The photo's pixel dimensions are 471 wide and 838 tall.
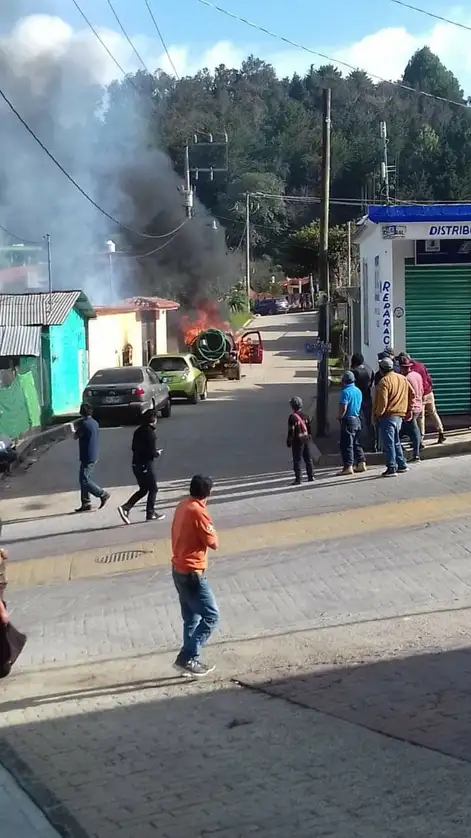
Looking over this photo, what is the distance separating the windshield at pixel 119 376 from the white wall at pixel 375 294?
5202 millimetres

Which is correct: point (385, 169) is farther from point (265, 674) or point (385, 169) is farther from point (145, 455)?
point (265, 674)

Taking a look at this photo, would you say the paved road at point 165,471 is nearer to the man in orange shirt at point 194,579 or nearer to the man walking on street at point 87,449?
the man walking on street at point 87,449

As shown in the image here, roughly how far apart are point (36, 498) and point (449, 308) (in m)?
7.33

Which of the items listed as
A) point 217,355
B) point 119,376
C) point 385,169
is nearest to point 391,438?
point 119,376

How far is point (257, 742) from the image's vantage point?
19.9ft

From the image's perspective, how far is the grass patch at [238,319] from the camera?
53569 mm

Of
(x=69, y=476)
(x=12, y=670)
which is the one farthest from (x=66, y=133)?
(x=12, y=670)

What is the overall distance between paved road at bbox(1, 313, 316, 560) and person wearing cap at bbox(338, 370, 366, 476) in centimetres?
101

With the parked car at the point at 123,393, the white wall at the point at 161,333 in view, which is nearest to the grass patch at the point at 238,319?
the white wall at the point at 161,333

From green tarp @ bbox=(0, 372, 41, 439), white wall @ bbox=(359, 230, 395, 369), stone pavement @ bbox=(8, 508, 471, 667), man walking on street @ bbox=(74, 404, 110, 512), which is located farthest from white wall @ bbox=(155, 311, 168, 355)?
stone pavement @ bbox=(8, 508, 471, 667)

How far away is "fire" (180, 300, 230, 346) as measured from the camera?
45.1 meters

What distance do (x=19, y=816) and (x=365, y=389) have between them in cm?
1145

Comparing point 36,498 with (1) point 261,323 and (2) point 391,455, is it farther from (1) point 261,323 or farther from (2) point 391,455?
(1) point 261,323

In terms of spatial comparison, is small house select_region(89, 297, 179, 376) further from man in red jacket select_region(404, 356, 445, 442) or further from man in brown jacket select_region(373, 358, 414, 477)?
man in brown jacket select_region(373, 358, 414, 477)
